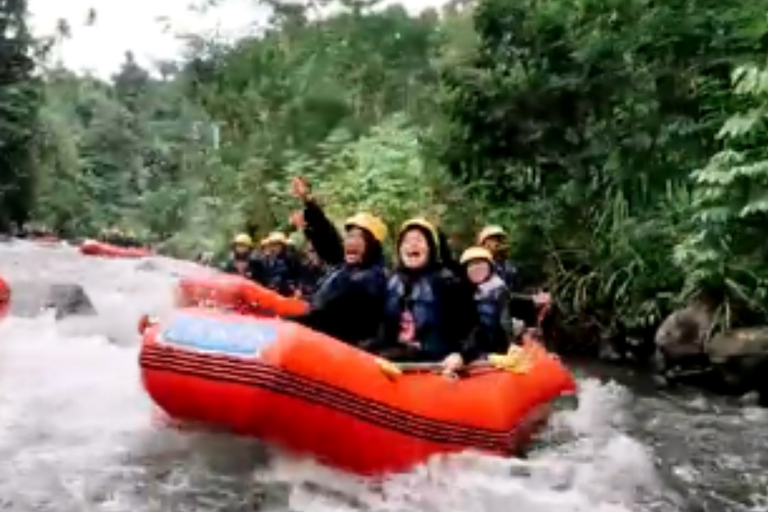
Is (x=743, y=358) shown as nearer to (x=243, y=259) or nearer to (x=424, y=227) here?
(x=424, y=227)

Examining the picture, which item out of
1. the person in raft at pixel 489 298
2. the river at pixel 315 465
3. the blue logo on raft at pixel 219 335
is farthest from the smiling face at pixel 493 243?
the blue logo on raft at pixel 219 335

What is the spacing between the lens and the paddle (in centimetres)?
639

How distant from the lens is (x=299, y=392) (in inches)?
235

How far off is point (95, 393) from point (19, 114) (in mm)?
32759

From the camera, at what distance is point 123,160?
6172cm

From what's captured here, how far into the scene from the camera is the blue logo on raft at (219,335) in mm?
5992

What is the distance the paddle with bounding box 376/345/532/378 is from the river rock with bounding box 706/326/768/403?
3.25 meters

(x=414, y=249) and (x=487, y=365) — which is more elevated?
(x=414, y=249)

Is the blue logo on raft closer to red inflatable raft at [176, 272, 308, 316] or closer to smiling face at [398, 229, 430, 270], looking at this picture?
smiling face at [398, 229, 430, 270]

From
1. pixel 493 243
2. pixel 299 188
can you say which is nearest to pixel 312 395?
pixel 299 188

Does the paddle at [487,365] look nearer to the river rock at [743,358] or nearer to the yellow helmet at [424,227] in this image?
the yellow helmet at [424,227]

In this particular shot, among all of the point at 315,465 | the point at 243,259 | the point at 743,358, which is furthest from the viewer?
the point at 243,259

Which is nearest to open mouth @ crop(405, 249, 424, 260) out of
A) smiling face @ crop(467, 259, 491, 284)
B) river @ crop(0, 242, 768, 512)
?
smiling face @ crop(467, 259, 491, 284)

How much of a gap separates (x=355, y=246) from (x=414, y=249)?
354 mm
